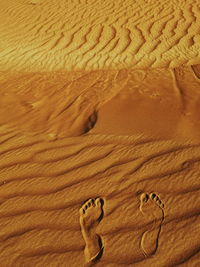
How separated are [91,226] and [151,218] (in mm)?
410

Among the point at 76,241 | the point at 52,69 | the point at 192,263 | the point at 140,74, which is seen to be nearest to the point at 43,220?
the point at 76,241

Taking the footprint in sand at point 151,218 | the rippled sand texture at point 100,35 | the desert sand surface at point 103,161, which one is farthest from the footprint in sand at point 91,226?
the rippled sand texture at point 100,35

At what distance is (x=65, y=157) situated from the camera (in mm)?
2391

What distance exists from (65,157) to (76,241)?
76cm

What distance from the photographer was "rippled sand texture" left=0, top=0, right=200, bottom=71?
4434 millimetres

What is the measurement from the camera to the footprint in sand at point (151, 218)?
176 centimetres

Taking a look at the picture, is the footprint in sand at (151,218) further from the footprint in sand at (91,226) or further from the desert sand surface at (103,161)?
the footprint in sand at (91,226)

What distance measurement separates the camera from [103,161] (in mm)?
2311

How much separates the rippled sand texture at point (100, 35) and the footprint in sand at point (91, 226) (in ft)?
8.52

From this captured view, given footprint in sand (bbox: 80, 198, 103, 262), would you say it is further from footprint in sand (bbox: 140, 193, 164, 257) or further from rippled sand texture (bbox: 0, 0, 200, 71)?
rippled sand texture (bbox: 0, 0, 200, 71)

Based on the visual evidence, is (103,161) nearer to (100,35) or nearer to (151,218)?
(151,218)

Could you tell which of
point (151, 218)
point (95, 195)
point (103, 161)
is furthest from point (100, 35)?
point (151, 218)

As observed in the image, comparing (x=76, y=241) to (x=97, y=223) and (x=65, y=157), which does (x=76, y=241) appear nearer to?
(x=97, y=223)

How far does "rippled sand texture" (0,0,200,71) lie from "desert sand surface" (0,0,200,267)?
0.21 ft
